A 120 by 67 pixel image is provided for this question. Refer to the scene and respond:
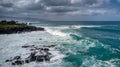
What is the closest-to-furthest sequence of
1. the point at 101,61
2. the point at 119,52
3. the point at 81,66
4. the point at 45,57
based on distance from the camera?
the point at 81,66, the point at 101,61, the point at 45,57, the point at 119,52

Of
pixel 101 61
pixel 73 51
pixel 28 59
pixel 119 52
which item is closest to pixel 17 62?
pixel 28 59

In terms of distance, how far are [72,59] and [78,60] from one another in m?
1.39

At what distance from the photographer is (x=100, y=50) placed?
38875mm

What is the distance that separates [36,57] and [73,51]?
987 centimetres

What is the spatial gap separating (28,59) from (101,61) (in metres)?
15.2

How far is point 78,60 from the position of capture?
3166cm

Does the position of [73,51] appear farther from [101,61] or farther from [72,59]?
[101,61]

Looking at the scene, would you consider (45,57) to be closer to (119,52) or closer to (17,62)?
(17,62)

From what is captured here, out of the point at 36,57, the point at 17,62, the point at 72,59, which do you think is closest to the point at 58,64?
the point at 72,59

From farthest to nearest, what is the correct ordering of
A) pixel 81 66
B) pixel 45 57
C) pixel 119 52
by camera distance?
pixel 119 52
pixel 45 57
pixel 81 66

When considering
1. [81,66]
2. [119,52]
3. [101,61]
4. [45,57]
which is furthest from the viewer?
[119,52]

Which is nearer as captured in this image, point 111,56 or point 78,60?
point 78,60

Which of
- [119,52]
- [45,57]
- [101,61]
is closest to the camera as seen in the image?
[101,61]

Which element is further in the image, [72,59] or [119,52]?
[119,52]
